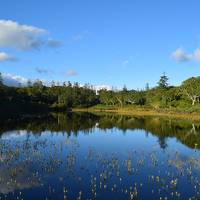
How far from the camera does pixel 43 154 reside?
120 ft

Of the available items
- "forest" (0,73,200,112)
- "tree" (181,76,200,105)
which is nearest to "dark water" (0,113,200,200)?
"forest" (0,73,200,112)

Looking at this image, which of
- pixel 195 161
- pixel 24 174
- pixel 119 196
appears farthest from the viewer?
pixel 195 161

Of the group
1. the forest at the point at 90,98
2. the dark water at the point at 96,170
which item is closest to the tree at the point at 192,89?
the forest at the point at 90,98

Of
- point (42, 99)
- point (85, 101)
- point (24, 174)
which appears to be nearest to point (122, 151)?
point (24, 174)

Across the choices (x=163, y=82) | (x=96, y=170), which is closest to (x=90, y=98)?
(x=163, y=82)

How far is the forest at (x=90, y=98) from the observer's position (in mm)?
122062

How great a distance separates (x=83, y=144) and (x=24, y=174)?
62.7 feet

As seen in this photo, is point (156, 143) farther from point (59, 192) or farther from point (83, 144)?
point (59, 192)

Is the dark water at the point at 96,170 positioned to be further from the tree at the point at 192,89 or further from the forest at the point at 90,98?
the tree at the point at 192,89

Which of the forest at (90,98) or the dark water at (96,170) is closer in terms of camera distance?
the dark water at (96,170)

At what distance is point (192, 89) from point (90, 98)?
2301 inches

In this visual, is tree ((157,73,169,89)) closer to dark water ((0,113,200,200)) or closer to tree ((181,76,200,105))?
tree ((181,76,200,105))

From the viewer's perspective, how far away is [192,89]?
12631 centimetres

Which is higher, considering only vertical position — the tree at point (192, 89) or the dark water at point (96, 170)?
the tree at point (192, 89)
